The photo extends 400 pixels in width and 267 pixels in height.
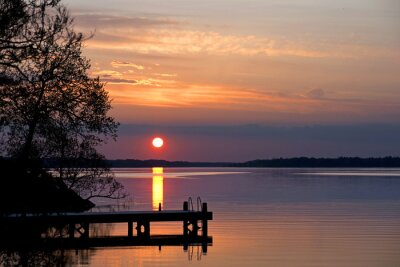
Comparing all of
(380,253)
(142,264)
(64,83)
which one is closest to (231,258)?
(142,264)

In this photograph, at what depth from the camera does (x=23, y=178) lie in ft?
85.0

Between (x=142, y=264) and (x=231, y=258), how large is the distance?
5.39 meters

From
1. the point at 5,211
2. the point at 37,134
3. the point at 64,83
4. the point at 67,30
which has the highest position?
the point at 67,30

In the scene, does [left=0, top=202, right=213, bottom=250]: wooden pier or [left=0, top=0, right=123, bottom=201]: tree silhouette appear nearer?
[left=0, top=0, right=123, bottom=201]: tree silhouette

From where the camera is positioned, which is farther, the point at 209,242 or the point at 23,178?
the point at 209,242

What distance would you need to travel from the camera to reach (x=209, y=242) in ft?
160

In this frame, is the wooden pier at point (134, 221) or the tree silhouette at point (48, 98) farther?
the wooden pier at point (134, 221)

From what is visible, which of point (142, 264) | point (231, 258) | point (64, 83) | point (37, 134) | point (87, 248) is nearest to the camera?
point (37, 134)

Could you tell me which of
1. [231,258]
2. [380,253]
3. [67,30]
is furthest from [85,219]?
[380,253]

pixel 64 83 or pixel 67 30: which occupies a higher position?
pixel 67 30

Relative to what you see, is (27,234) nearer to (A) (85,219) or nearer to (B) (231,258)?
(A) (85,219)

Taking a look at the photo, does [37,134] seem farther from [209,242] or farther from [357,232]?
[357,232]

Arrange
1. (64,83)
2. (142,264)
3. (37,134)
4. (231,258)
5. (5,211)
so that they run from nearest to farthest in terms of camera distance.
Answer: (5,211), (37,134), (64,83), (142,264), (231,258)

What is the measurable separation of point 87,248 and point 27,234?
7522 mm
